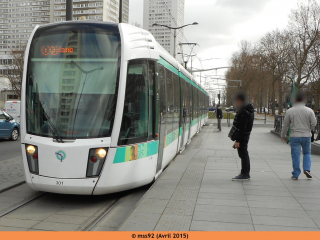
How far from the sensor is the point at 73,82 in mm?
6277

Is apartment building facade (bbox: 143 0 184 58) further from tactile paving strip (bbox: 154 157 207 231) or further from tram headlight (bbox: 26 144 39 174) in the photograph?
tram headlight (bbox: 26 144 39 174)

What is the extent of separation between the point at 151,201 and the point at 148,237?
144cm

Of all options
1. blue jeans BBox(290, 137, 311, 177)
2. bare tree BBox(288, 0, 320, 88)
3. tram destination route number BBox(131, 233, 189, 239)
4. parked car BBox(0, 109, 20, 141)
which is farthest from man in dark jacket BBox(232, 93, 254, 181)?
bare tree BBox(288, 0, 320, 88)

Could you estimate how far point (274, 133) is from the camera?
991 inches

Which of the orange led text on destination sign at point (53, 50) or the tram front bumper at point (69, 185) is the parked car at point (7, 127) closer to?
the orange led text on destination sign at point (53, 50)

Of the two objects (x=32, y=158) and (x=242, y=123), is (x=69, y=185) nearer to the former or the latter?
(x=32, y=158)

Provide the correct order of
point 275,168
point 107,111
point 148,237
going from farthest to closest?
1. point 275,168
2. point 107,111
3. point 148,237

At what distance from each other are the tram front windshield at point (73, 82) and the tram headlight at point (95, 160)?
24 cm

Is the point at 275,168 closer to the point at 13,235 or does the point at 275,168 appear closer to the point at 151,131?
the point at 151,131

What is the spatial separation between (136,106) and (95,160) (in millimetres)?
1167

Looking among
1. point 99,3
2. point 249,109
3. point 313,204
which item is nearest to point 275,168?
point 249,109

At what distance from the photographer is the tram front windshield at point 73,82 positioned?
6160 millimetres

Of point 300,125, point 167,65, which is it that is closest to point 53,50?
point 167,65

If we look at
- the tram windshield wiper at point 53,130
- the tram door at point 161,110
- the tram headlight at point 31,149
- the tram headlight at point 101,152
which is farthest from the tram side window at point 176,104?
the tram headlight at point 31,149
